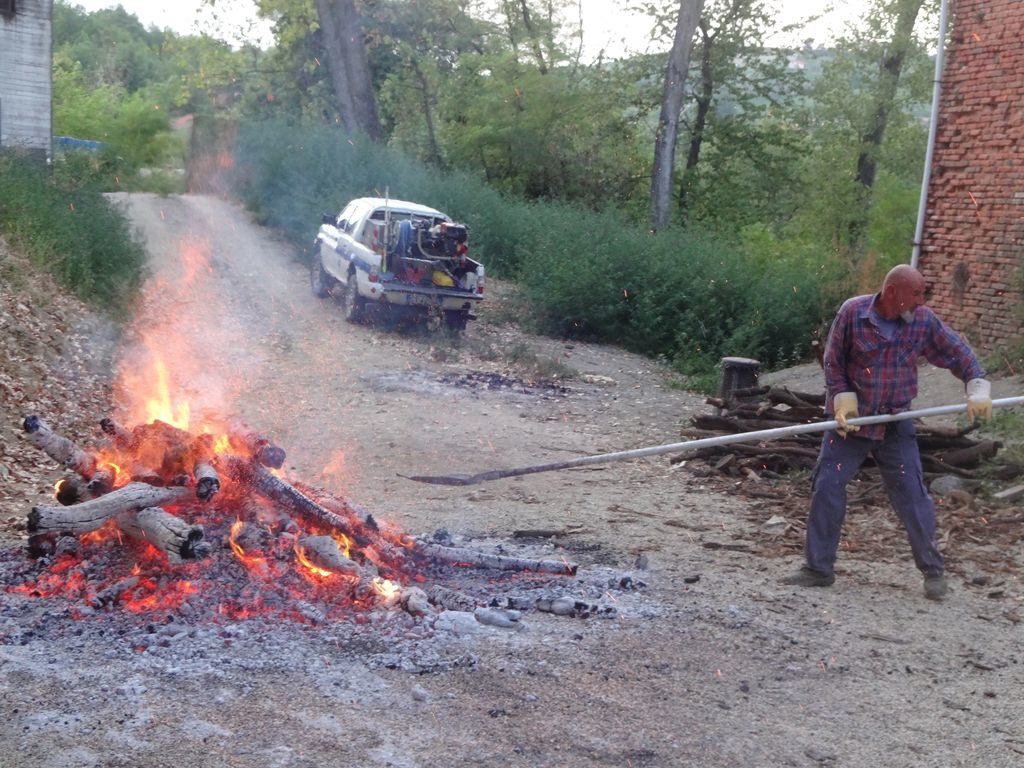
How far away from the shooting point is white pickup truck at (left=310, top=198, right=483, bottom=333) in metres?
17.5

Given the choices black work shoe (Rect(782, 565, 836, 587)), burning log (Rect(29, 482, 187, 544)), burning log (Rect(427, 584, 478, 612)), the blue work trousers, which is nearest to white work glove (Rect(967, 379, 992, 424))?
the blue work trousers

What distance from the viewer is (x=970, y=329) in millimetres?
14688

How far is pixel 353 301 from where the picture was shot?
18.5 meters

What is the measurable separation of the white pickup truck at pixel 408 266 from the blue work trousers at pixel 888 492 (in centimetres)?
1142

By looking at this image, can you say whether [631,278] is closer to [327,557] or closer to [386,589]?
[327,557]

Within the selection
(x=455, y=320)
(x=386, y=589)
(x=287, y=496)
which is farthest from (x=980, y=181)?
→ (x=386, y=589)

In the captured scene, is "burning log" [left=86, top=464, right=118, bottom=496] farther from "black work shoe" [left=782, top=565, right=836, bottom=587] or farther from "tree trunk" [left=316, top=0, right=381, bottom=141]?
"tree trunk" [left=316, top=0, right=381, bottom=141]

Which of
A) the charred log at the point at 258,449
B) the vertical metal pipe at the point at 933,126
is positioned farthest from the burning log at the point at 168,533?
the vertical metal pipe at the point at 933,126

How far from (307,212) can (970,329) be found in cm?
1605

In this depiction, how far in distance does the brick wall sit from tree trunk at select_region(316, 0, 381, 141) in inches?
698

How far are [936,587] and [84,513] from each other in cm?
519

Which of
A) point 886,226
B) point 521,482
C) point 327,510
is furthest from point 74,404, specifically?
point 886,226

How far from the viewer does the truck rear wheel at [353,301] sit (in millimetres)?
18375

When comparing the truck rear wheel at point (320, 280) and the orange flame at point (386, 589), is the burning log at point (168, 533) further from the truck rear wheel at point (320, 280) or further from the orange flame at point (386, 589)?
the truck rear wheel at point (320, 280)
